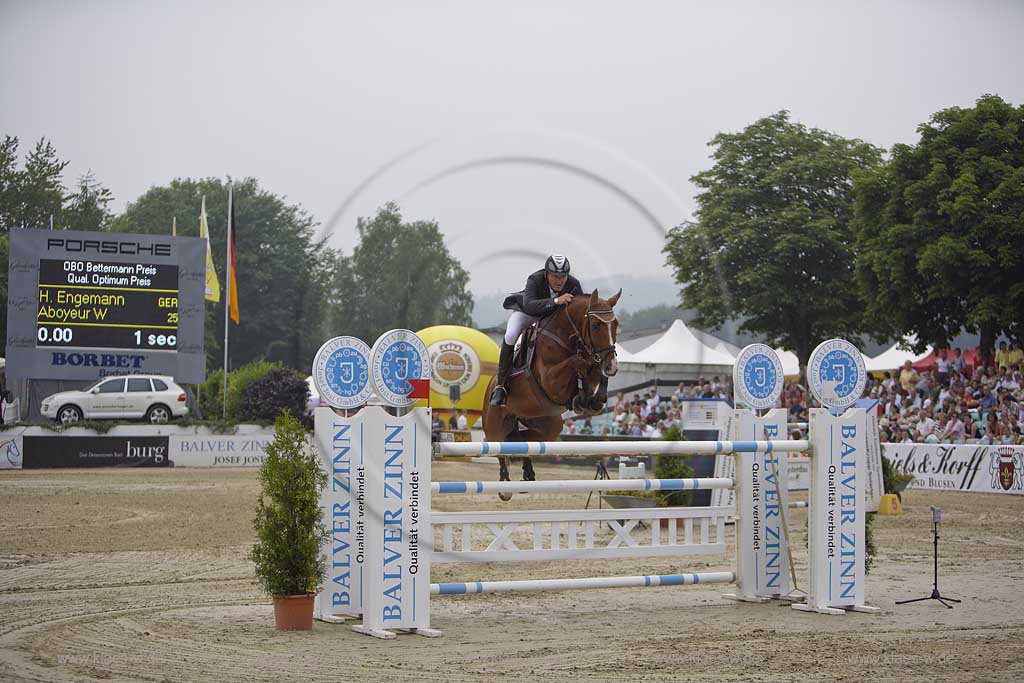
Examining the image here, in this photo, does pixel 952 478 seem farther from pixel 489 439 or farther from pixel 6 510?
pixel 6 510

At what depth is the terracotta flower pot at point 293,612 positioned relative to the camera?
7066mm

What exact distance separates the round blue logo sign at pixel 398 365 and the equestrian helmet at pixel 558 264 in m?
1.33

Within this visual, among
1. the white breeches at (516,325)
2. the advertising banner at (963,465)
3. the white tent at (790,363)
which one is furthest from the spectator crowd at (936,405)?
the white breeches at (516,325)

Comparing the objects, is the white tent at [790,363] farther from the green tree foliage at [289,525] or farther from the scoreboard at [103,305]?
the green tree foliage at [289,525]

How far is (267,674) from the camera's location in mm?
5602

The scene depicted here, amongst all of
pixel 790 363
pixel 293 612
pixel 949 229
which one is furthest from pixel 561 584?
pixel 790 363

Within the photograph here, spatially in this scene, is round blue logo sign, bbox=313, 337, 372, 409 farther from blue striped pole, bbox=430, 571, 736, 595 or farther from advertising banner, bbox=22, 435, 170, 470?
advertising banner, bbox=22, 435, 170, 470

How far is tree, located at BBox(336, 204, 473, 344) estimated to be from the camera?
6.68m

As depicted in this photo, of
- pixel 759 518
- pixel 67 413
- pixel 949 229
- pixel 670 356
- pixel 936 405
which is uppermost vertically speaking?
pixel 949 229

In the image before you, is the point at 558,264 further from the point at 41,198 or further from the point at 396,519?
the point at 41,198

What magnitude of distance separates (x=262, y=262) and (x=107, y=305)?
226 inches

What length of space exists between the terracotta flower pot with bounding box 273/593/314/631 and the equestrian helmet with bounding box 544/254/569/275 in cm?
285

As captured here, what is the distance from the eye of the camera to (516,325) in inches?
331

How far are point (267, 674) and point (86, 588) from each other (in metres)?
3.94
